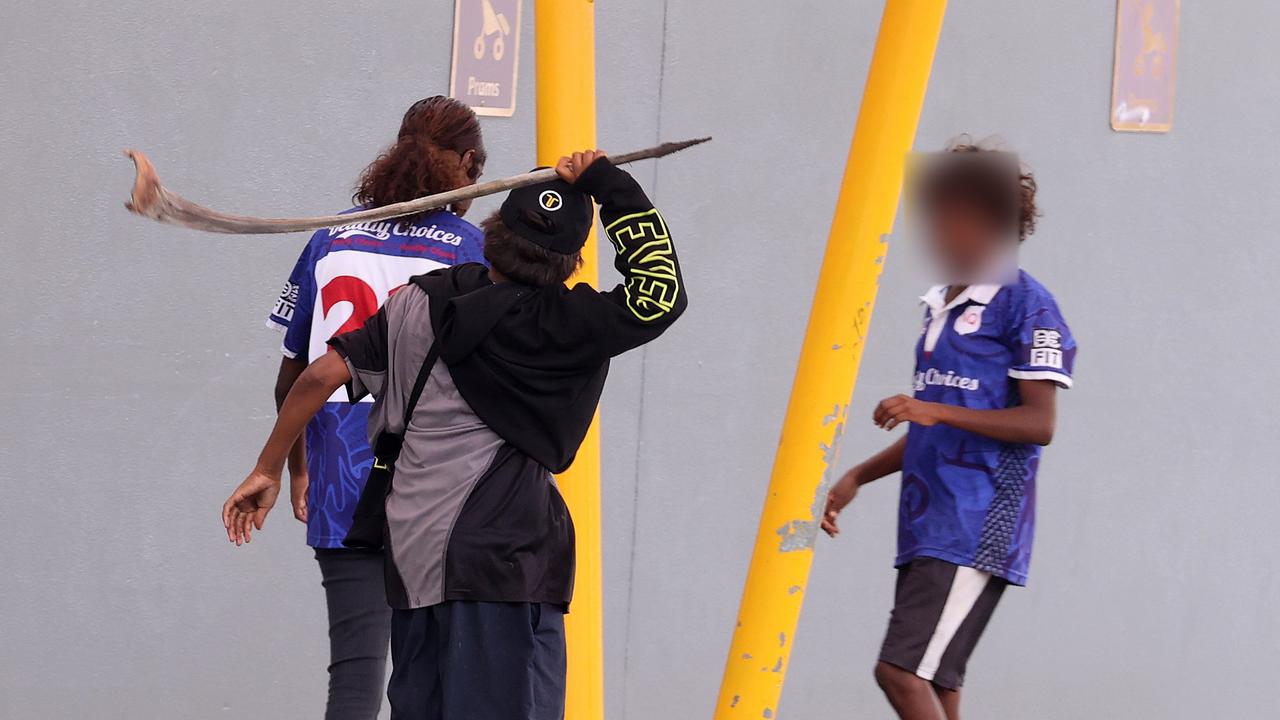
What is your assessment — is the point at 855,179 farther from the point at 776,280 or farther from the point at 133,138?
the point at 133,138

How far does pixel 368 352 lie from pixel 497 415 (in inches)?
11.7

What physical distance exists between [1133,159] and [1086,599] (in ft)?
5.42

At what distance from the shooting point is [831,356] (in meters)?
2.99

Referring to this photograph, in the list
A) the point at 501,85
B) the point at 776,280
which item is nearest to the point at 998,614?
the point at 776,280

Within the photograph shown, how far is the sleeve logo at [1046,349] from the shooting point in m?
3.17

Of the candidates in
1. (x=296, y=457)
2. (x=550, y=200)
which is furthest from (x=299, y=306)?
(x=550, y=200)

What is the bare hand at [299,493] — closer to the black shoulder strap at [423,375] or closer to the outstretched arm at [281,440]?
the outstretched arm at [281,440]

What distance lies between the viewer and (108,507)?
488 centimetres

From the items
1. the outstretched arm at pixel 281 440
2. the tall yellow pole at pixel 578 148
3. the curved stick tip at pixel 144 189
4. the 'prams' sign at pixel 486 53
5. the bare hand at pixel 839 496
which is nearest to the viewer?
the curved stick tip at pixel 144 189

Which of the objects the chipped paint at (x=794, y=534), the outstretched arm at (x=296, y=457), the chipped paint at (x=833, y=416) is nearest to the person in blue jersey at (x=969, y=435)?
the chipped paint at (x=833, y=416)

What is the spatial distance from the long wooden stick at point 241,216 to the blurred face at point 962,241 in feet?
2.16

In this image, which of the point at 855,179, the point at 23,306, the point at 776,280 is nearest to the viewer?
the point at 855,179

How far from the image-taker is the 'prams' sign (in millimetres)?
5016

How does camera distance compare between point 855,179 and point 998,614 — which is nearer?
point 855,179
